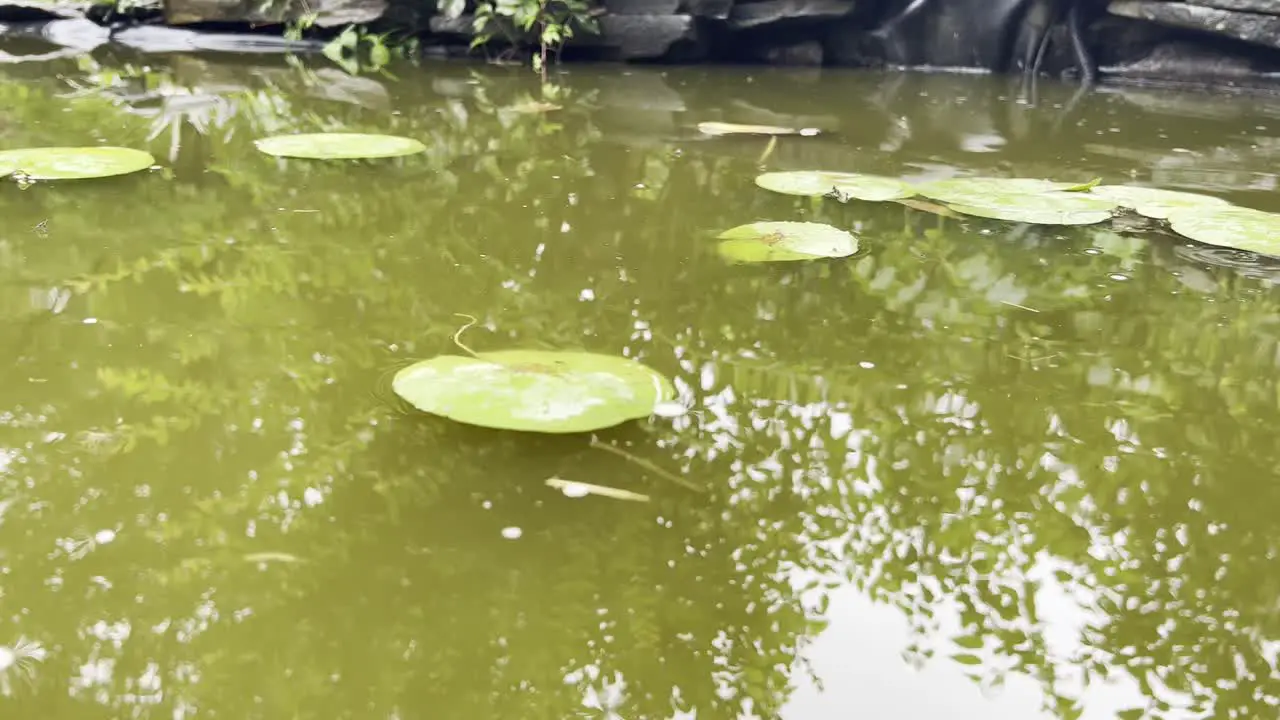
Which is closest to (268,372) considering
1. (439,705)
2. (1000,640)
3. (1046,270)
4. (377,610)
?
(377,610)

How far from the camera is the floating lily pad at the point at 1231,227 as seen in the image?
1917 millimetres

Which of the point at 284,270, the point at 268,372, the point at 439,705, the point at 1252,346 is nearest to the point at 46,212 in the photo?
the point at 284,270

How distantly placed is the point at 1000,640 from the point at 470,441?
0.61m

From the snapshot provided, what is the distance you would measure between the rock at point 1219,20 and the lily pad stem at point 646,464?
204 inches

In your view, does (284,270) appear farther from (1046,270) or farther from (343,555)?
(1046,270)

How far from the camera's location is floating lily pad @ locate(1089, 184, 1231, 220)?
7.09 ft

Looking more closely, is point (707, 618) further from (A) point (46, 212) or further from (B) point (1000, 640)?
(A) point (46, 212)

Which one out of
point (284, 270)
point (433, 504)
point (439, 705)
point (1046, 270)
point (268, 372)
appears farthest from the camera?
point (1046, 270)

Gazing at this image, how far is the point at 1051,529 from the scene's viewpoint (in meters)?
1.00

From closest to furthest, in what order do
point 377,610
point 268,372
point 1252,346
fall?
point 377,610
point 268,372
point 1252,346

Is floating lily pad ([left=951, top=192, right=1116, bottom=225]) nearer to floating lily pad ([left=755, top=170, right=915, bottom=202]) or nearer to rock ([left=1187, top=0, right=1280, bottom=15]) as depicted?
floating lily pad ([left=755, top=170, right=915, bottom=202])

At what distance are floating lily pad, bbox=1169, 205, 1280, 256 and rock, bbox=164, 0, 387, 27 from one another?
4.95 m

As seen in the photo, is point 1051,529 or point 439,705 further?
point 1051,529

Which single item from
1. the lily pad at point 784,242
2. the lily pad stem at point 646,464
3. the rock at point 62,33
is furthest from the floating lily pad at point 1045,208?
the rock at point 62,33
